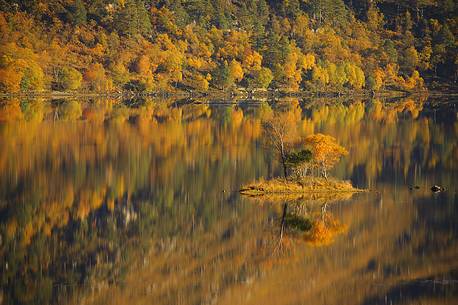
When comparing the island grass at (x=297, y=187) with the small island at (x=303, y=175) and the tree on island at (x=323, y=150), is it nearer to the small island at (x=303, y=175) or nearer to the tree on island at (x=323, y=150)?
the small island at (x=303, y=175)

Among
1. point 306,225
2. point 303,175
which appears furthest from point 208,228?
point 303,175

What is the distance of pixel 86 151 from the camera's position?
278ft

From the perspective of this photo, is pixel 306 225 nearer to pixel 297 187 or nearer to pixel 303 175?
pixel 297 187

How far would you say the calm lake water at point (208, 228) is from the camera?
40156 mm

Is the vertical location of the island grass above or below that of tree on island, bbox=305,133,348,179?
below

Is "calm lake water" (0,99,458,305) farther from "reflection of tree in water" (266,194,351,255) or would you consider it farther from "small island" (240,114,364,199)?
"small island" (240,114,364,199)

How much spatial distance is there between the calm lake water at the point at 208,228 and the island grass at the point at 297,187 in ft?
4.17

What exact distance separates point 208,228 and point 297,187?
9638 millimetres

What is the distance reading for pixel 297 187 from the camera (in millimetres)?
59469

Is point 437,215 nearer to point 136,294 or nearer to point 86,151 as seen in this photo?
point 136,294

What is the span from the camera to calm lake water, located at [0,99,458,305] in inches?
1581

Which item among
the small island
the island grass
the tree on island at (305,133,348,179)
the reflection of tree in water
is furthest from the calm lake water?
the tree on island at (305,133,348,179)

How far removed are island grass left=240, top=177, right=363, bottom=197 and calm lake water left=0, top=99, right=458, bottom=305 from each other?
127 centimetres

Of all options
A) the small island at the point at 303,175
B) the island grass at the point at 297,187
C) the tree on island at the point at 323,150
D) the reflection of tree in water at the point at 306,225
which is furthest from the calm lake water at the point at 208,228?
the tree on island at the point at 323,150
